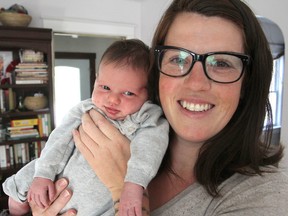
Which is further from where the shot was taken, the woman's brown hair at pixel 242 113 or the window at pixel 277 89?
the window at pixel 277 89

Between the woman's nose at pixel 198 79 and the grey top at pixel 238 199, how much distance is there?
1.00 feet

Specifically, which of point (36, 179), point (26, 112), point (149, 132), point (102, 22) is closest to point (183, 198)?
point (149, 132)

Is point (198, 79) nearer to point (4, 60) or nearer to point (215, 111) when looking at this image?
point (215, 111)

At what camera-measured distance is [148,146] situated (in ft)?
2.76

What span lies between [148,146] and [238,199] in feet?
1.02

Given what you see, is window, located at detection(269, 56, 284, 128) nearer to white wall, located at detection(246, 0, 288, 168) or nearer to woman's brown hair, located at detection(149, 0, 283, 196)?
white wall, located at detection(246, 0, 288, 168)

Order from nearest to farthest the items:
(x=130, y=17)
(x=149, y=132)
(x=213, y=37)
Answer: (x=213, y=37) < (x=149, y=132) < (x=130, y=17)

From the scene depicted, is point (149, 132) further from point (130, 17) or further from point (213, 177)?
point (130, 17)

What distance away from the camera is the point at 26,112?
2.97 m

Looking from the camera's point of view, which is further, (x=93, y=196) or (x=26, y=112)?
(x=26, y=112)

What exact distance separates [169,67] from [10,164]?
2784 mm

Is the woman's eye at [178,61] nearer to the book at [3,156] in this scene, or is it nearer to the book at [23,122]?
the book at [23,122]

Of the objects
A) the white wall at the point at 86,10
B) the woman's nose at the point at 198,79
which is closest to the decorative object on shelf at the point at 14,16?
the white wall at the point at 86,10

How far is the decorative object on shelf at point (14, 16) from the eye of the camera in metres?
2.69
